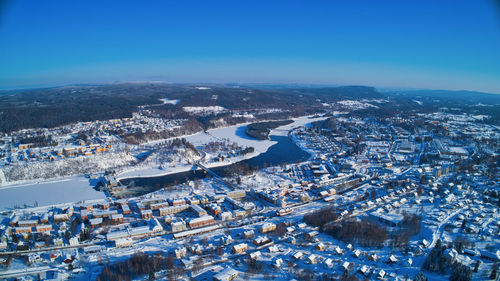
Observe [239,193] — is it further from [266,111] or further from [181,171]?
[266,111]

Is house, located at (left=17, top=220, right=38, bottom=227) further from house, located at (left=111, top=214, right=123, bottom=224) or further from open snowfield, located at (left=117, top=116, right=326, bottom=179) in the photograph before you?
open snowfield, located at (left=117, top=116, right=326, bottom=179)

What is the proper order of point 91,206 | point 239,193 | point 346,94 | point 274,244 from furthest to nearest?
point 346,94 → point 239,193 → point 91,206 → point 274,244

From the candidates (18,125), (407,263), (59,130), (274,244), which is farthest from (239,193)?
(18,125)

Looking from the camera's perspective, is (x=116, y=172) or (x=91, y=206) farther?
(x=116, y=172)

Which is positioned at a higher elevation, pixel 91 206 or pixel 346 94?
pixel 346 94

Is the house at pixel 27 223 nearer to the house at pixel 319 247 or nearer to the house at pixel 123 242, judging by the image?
the house at pixel 123 242

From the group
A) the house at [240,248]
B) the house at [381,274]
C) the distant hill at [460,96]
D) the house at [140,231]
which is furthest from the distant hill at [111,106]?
the distant hill at [460,96]

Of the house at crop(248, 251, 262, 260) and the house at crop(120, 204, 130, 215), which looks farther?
the house at crop(120, 204, 130, 215)

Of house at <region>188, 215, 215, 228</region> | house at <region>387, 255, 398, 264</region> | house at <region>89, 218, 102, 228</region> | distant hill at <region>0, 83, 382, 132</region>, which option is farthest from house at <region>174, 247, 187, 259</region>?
distant hill at <region>0, 83, 382, 132</region>

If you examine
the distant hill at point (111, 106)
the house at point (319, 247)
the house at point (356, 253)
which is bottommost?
the house at point (319, 247)
